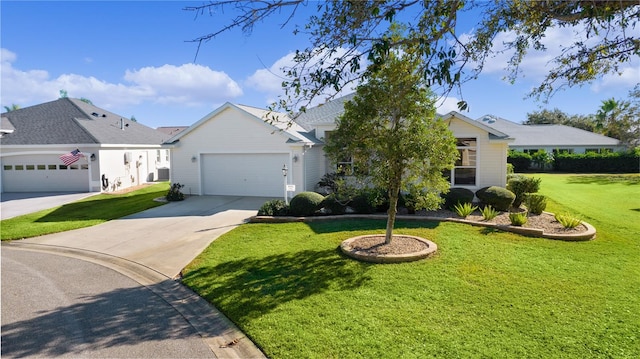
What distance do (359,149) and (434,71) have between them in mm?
3358

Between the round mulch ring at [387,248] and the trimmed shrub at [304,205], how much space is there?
3632 millimetres

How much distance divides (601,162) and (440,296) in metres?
36.2

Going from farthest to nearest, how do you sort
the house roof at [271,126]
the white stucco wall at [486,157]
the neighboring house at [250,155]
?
the house roof at [271,126], the neighboring house at [250,155], the white stucco wall at [486,157]

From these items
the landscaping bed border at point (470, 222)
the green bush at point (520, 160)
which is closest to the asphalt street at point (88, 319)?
the landscaping bed border at point (470, 222)

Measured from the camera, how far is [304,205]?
13.6m

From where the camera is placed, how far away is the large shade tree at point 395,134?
8656 mm

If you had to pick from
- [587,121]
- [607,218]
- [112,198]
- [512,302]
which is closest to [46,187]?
[112,198]

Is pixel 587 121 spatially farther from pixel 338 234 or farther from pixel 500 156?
pixel 338 234

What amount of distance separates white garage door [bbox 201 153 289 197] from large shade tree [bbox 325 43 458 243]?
978 cm

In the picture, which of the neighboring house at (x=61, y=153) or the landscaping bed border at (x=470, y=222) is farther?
the neighboring house at (x=61, y=153)

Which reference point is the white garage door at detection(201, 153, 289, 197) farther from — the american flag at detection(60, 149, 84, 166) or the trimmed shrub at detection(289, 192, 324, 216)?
the american flag at detection(60, 149, 84, 166)

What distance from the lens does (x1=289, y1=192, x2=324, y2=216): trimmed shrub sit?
1363 centimetres

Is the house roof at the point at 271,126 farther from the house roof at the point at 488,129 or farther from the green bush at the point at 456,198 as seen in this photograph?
the green bush at the point at 456,198

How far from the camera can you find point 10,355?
520cm
